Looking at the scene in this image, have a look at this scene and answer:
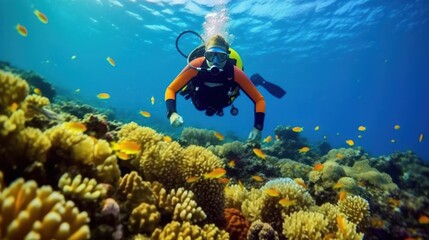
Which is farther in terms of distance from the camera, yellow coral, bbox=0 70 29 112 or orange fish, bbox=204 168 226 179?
orange fish, bbox=204 168 226 179

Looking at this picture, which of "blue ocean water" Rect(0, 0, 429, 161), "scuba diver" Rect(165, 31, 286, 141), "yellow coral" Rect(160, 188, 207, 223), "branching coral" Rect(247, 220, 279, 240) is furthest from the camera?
"blue ocean water" Rect(0, 0, 429, 161)

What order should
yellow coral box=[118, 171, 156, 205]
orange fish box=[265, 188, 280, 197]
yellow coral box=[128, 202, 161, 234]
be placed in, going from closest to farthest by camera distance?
yellow coral box=[128, 202, 161, 234] → yellow coral box=[118, 171, 156, 205] → orange fish box=[265, 188, 280, 197]

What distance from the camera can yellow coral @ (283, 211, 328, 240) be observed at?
4.25 metres

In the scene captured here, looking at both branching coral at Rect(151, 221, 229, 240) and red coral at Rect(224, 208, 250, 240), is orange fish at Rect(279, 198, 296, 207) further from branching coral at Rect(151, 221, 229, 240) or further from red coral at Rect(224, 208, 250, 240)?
branching coral at Rect(151, 221, 229, 240)

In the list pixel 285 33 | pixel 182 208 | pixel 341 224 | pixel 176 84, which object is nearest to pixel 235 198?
pixel 341 224

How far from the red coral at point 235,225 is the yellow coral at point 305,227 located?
653mm

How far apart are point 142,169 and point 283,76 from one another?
57086 mm

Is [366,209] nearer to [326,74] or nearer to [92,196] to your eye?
[92,196]

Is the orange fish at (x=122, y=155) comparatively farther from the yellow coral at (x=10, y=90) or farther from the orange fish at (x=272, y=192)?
the orange fish at (x=272, y=192)

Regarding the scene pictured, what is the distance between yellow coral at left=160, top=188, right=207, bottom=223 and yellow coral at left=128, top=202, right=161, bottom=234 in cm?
41

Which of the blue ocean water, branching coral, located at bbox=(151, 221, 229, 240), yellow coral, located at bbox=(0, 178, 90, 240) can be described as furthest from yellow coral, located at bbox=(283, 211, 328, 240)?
the blue ocean water

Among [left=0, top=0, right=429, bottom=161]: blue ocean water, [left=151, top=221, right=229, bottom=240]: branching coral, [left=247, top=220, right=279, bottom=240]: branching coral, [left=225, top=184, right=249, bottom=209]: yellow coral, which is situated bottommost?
[left=151, top=221, right=229, bottom=240]: branching coral

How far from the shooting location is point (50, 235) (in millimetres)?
1800

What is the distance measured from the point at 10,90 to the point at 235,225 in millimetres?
3549
